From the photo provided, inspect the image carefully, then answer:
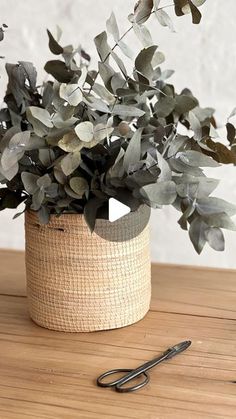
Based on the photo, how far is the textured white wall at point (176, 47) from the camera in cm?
122

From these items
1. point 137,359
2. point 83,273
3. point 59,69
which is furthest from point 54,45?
point 137,359

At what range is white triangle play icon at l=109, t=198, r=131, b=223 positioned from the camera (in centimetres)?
80

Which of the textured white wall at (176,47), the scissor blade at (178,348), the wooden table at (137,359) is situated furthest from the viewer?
the textured white wall at (176,47)

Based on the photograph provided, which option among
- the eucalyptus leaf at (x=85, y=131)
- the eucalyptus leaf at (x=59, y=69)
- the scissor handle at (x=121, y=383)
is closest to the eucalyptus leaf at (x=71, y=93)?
the eucalyptus leaf at (x=85, y=131)

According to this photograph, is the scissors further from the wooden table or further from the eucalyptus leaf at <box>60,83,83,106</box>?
the eucalyptus leaf at <box>60,83,83,106</box>

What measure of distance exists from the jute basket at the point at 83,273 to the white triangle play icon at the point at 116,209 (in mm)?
45

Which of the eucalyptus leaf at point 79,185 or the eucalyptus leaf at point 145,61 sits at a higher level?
the eucalyptus leaf at point 145,61

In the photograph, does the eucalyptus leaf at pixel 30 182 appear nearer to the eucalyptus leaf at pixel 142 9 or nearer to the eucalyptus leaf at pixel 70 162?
the eucalyptus leaf at pixel 70 162

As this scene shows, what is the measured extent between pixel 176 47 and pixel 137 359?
0.60m

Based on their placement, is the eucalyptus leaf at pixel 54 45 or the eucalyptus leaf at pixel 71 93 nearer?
the eucalyptus leaf at pixel 71 93

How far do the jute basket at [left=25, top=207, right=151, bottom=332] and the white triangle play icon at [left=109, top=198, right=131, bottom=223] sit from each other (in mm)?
45

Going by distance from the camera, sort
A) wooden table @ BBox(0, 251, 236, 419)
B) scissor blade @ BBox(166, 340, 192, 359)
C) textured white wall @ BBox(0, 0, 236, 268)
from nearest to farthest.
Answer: wooden table @ BBox(0, 251, 236, 419) < scissor blade @ BBox(166, 340, 192, 359) < textured white wall @ BBox(0, 0, 236, 268)

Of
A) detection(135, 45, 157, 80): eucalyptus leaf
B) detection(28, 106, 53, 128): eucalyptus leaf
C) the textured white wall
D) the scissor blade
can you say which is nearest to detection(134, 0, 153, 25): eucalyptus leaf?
detection(135, 45, 157, 80): eucalyptus leaf

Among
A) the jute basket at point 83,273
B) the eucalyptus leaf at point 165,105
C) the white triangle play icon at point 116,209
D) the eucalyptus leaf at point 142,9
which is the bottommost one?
the jute basket at point 83,273
